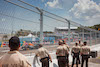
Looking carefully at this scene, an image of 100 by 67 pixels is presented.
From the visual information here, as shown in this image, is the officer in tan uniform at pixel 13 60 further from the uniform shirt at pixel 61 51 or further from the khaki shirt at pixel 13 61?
the uniform shirt at pixel 61 51

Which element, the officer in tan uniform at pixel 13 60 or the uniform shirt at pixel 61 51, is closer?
the officer in tan uniform at pixel 13 60

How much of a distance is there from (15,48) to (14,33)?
1.58 m

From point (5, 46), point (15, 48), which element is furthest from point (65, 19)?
point (15, 48)

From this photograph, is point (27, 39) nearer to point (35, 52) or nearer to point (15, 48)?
point (35, 52)

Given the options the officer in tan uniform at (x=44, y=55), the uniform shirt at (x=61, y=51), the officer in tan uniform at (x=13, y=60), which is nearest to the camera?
the officer in tan uniform at (x=13, y=60)

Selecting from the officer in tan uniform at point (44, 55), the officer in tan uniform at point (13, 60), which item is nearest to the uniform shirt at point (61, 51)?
the officer in tan uniform at point (44, 55)

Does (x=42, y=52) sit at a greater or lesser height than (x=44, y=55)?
greater

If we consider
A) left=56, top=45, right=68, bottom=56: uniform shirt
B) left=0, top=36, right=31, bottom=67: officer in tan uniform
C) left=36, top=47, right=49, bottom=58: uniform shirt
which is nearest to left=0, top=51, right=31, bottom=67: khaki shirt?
left=0, top=36, right=31, bottom=67: officer in tan uniform

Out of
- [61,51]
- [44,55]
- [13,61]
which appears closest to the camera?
[13,61]

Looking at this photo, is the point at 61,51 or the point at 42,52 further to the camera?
the point at 61,51

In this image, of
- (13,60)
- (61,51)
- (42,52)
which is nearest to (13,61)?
(13,60)

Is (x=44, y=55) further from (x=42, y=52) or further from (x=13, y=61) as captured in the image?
(x=13, y=61)

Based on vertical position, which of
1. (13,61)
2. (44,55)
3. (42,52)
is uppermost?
(13,61)

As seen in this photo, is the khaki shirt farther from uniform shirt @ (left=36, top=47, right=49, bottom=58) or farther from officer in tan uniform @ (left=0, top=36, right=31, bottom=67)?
uniform shirt @ (left=36, top=47, right=49, bottom=58)
